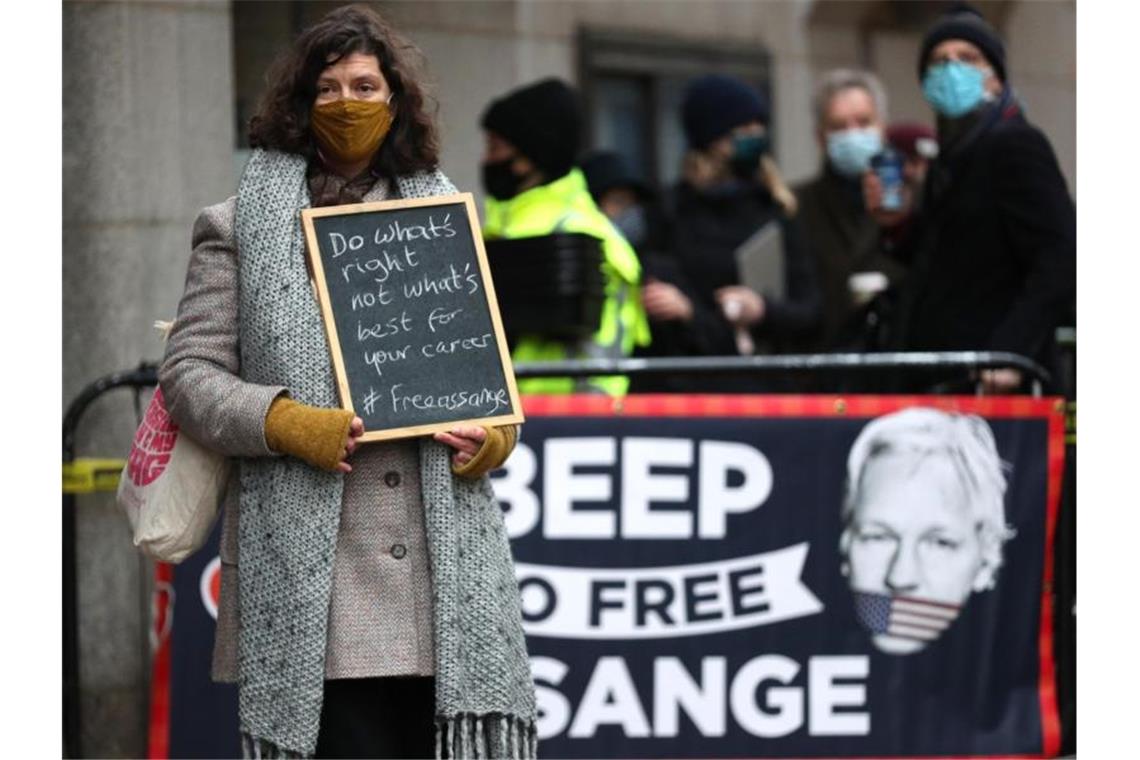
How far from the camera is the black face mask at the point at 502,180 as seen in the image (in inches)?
325

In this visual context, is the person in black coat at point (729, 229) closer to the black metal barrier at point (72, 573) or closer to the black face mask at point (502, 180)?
the black face mask at point (502, 180)

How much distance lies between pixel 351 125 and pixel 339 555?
0.98m

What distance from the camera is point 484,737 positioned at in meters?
4.98

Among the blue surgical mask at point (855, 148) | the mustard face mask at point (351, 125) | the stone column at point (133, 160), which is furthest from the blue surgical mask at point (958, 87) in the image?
the mustard face mask at point (351, 125)

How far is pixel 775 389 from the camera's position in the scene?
26.1 ft

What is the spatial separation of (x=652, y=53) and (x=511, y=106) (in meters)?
5.00

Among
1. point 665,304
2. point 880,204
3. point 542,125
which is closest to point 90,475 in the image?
point 542,125

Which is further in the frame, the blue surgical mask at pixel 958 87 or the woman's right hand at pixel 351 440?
the blue surgical mask at pixel 958 87

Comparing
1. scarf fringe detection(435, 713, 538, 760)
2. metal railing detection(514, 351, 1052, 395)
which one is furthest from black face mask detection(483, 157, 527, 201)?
scarf fringe detection(435, 713, 538, 760)

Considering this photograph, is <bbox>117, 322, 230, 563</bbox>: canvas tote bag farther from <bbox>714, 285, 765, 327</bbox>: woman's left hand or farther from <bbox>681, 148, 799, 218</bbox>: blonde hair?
<bbox>681, 148, 799, 218</bbox>: blonde hair

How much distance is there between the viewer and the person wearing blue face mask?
9625mm

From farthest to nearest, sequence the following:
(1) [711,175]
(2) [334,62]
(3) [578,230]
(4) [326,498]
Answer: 1. (1) [711,175]
2. (3) [578,230]
3. (2) [334,62]
4. (4) [326,498]

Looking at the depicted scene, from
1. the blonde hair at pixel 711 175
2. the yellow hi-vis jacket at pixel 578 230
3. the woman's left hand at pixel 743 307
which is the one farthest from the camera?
the blonde hair at pixel 711 175

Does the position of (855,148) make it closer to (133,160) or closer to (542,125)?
(542,125)
